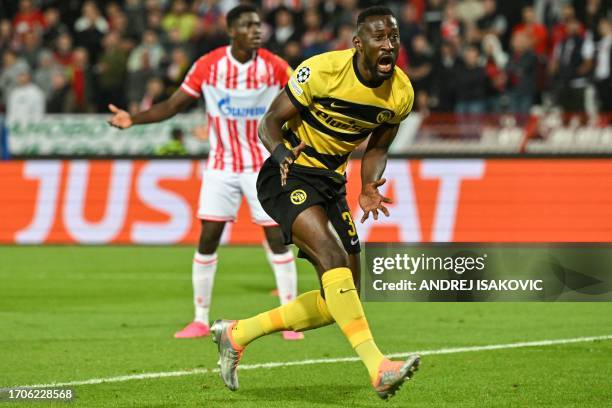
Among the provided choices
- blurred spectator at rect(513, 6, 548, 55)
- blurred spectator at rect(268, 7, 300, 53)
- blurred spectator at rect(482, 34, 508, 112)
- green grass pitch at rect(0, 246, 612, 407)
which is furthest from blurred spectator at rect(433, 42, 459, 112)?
green grass pitch at rect(0, 246, 612, 407)

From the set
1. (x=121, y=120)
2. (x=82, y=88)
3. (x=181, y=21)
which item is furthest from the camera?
(x=181, y=21)

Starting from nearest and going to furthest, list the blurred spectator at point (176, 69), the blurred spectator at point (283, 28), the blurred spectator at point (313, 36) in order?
the blurred spectator at point (176, 69)
the blurred spectator at point (313, 36)
the blurred spectator at point (283, 28)

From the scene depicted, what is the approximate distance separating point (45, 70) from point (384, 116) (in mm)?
16216

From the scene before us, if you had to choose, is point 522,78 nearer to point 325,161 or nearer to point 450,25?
point 450,25

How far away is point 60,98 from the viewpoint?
2220 cm

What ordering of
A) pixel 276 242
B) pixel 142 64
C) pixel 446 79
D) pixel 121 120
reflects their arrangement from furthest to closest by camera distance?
pixel 142 64
pixel 446 79
pixel 276 242
pixel 121 120

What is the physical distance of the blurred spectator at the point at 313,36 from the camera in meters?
21.0

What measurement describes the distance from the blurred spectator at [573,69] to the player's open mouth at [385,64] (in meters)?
12.5

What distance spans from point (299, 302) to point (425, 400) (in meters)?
0.90

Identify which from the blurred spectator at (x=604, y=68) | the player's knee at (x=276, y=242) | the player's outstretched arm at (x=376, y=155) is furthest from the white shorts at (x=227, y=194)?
the blurred spectator at (x=604, y=68)

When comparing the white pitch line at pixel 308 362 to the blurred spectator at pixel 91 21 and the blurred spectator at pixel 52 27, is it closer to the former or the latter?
the blurred spectator at pixel 91 21

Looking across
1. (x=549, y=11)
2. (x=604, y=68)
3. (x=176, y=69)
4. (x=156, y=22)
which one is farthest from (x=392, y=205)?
(x=156, y=22)

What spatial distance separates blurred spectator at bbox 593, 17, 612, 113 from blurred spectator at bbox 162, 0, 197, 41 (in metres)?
7.31

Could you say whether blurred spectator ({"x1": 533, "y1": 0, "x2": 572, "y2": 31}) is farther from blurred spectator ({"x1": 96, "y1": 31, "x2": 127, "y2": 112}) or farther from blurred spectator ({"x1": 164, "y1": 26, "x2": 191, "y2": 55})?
blurred spectator ({"x1": 96, "y1": 31, "x2": 127, "y2": 112})
